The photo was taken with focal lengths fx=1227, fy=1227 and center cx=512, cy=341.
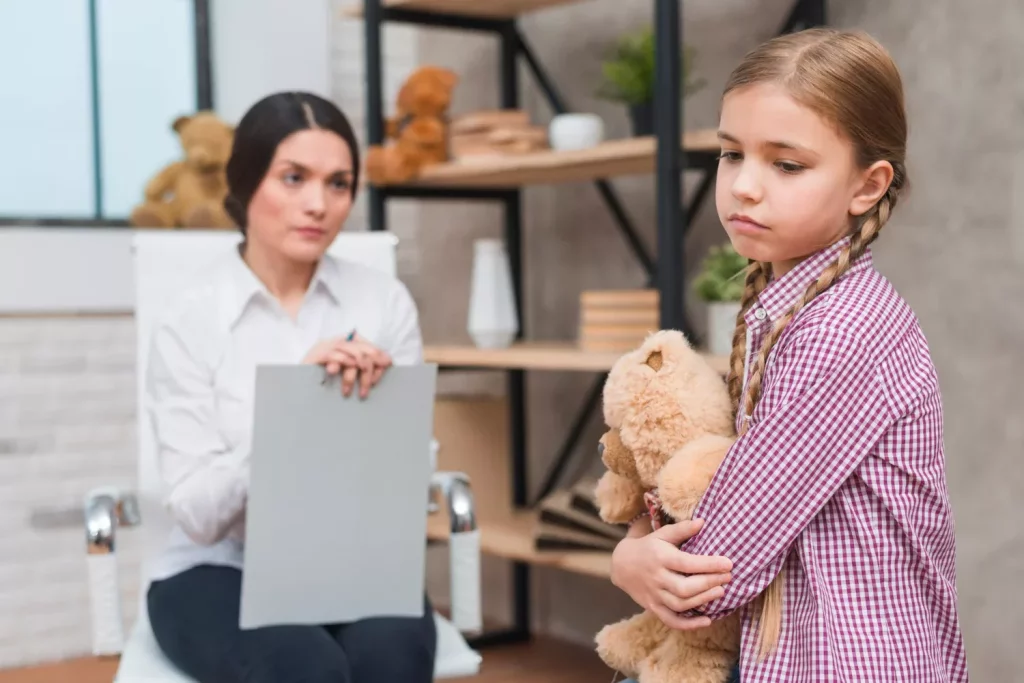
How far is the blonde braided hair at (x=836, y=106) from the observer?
950mm

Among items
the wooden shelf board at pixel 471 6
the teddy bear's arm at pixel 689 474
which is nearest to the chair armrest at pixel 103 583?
the teddy bear's arm at pixel 689 474

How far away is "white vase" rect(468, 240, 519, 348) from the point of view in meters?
2.69

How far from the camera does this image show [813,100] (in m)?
0.94

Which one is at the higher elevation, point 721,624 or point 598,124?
point 598,124

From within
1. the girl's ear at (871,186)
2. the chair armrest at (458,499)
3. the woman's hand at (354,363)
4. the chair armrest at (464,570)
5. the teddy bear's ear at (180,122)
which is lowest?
the chair armrest at (464,570)

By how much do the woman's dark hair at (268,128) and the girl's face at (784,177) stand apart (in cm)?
85

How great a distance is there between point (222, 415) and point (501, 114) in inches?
46.1

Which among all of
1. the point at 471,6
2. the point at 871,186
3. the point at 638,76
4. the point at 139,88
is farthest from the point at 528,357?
the point at 871,186

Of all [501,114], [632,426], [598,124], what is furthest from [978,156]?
Answer: [632,426]

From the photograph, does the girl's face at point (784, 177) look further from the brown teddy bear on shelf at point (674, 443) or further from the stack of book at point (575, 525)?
the stack of book at point (575, 525)

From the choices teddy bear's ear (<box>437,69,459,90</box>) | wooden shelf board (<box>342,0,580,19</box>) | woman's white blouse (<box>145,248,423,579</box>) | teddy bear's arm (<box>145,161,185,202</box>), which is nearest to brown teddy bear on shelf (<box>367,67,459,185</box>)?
teddy bear's ear (<box>437,69,459,90</box>)

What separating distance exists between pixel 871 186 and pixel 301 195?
899mm

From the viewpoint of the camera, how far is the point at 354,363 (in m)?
1.44

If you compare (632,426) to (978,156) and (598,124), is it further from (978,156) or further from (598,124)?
(598,124)
